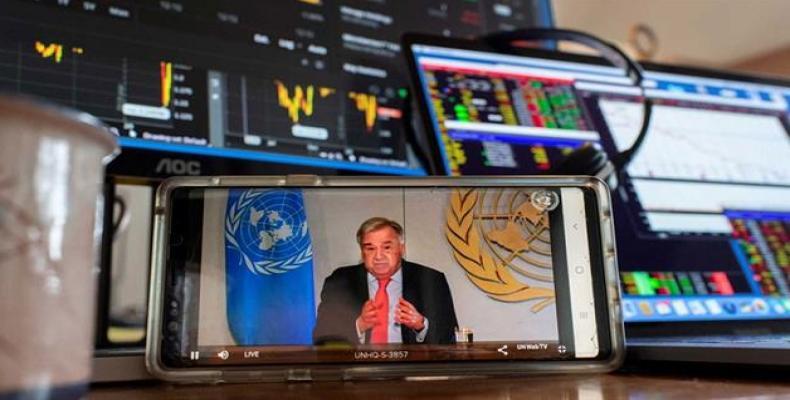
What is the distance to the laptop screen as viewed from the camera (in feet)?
1.89

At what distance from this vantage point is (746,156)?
672mm

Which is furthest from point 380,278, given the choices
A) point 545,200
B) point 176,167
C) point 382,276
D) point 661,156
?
point 661,156

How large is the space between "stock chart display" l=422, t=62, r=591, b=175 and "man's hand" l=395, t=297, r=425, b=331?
0.72ft

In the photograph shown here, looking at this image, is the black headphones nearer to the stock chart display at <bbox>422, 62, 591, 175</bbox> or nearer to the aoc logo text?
the stock chart display at <bbox>422, 62, 591, 175</bbox>

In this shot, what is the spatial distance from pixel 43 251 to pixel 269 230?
19cm

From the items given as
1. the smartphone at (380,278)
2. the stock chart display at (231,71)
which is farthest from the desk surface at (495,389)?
the stock chart display at (231,71)

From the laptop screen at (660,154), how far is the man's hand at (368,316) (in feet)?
0.74

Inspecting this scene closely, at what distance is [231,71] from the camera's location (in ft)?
1.93

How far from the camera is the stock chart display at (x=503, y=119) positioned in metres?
0.60

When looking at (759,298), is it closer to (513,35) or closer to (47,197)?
(513,35)

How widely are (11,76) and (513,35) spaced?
45 cm

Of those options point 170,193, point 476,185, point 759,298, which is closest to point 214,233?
point 170,193

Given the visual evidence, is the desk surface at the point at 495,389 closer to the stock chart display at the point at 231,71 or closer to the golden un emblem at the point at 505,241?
the golden un emblem at the point at 505,241

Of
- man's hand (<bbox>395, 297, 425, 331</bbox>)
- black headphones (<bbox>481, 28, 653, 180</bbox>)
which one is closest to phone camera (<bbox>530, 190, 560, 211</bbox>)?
man's hand (<bbox>395, 297, 425, 331</bbox>)
